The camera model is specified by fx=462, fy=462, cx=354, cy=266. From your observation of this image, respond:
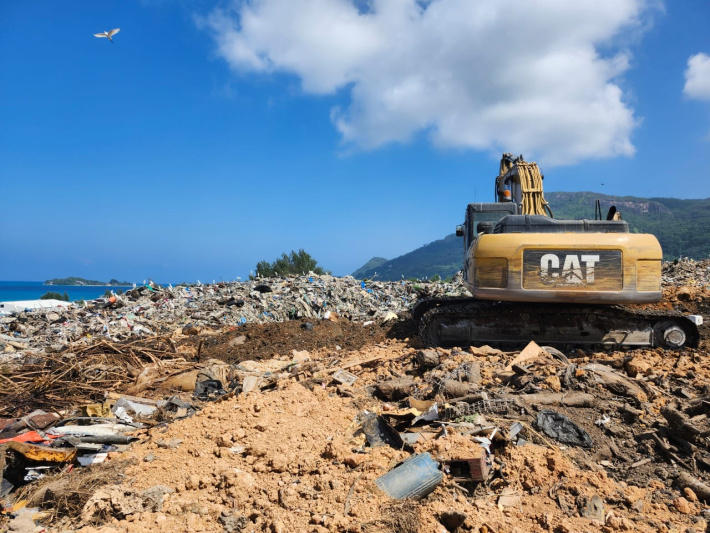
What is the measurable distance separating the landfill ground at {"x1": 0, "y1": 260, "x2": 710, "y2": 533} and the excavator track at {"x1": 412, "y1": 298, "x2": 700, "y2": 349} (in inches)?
8.2

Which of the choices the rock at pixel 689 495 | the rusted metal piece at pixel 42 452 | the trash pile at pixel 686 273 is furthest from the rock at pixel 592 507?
the trash pile at pixel 686 273

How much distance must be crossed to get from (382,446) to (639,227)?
6010 cm

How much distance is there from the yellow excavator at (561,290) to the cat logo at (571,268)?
11 mm

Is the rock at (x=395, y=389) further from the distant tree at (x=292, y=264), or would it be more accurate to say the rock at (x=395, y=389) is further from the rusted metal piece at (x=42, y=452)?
the distant tree at (x=292, y=264)

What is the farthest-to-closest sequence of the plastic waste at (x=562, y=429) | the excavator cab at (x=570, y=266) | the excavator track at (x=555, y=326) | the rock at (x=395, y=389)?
1. the excavator track at (x=555, y=326)
2. the excavator cab at (x=570, y=266)
3. the rock at (x=395, y=389)
4. the plastic waste at (x=562, y=429)

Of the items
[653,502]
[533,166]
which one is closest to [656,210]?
[533,166]

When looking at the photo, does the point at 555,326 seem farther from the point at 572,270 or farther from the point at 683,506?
the point at 683,506

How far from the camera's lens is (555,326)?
6395mm

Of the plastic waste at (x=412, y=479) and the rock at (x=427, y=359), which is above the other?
the rock at (x=427, y=359)

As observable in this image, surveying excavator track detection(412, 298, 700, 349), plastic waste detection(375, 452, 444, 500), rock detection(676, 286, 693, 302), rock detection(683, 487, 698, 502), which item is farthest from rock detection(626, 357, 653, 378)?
rock detection(676, 286, 693, 302)

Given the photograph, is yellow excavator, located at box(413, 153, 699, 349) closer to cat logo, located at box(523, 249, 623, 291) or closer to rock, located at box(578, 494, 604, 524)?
cat logo, located at box(523, 249, 623, 291)

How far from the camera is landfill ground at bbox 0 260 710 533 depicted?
2715 millimetres

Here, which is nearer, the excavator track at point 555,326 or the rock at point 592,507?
the rock at point 592,507

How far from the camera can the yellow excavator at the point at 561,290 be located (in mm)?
5656
